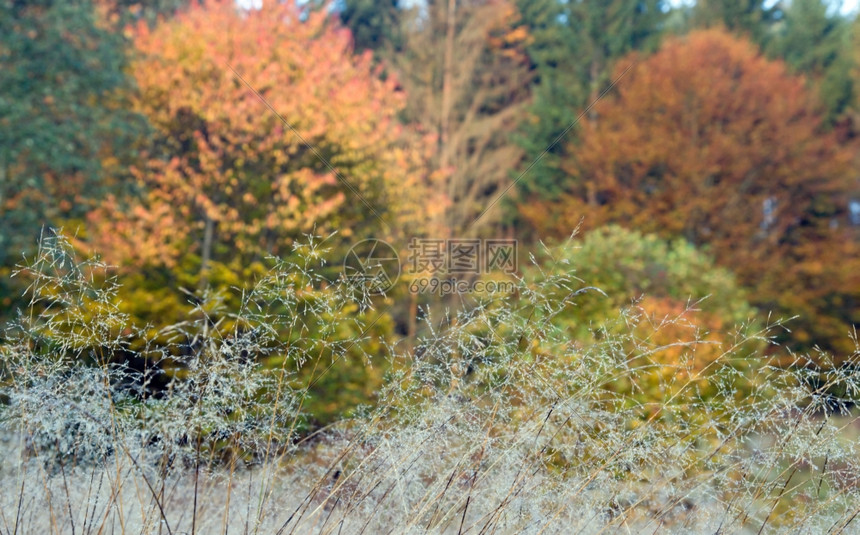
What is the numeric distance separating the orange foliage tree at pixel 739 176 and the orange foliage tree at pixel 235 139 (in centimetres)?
587

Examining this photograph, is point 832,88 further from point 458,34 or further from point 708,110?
point 458,34

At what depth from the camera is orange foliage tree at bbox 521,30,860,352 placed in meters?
11.6

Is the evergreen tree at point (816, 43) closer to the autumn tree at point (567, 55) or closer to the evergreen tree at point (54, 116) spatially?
the autumn tree at point (567, 55)

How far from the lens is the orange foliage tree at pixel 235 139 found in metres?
7.39

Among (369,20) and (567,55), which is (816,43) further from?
(369,20)

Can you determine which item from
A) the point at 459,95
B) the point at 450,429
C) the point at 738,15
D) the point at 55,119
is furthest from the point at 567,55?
the point at 450,429

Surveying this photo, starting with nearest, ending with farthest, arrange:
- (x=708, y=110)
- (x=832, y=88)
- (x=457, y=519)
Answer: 1. (x=457, y=519)
2. (x=708, y=110)
3. (x=832, y=88)

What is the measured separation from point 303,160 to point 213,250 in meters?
1.51

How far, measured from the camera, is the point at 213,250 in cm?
770

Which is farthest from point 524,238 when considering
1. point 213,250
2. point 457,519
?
point 457,519

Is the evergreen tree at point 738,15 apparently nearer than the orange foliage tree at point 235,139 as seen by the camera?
No

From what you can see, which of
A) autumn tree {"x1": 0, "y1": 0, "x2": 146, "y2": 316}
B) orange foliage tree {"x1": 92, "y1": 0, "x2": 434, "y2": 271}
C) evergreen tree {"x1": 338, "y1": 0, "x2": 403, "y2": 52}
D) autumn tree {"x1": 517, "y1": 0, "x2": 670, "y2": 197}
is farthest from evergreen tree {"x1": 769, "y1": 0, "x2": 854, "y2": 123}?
autumn tree {"x1": 0, "y1": 0, "x2": 146, "y2": 316}

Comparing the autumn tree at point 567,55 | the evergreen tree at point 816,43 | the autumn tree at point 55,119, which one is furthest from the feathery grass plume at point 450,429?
the evergreen tree at point 816,43

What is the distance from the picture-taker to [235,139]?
7473 millimetres
